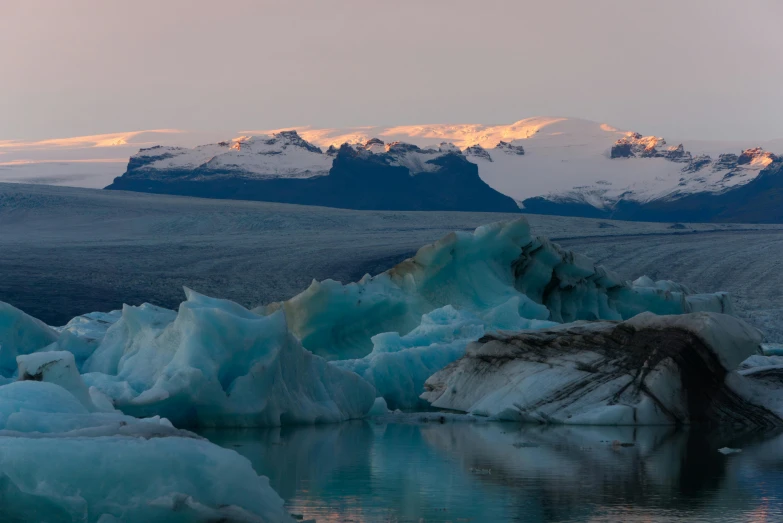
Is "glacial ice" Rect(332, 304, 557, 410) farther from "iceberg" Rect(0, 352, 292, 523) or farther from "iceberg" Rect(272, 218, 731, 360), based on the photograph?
"iceberg" Rect(0, 352, 292, 523)

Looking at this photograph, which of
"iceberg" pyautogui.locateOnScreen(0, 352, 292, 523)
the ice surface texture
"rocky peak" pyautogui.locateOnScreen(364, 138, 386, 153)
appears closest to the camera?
"iceberg" pyautogui.locateOnScreen(0, 352, 292, 523)

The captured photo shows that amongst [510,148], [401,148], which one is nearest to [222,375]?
[401,148]

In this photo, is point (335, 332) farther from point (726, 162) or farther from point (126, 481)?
point (726, 162)

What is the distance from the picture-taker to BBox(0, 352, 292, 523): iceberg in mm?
3846

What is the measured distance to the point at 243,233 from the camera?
3306cm

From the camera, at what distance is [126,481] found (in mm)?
3916

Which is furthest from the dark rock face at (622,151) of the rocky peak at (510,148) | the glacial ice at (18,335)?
the glacial ice at (18,335)

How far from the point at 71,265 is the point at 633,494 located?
64.7 ft

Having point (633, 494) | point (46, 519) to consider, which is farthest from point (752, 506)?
point (46, 519)

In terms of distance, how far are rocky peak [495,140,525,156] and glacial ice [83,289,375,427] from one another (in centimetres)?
8427

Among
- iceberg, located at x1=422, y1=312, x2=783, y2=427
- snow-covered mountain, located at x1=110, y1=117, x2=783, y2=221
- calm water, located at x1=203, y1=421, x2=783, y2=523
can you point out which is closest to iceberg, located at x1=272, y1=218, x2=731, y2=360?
iceberg, located at x1=422, y1=312, x2=783, y2=427

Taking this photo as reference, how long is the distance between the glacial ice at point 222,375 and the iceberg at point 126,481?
10.8 ft

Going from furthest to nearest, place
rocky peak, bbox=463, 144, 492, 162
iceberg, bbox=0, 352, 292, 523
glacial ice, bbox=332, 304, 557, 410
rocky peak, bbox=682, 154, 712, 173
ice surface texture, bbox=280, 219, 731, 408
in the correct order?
rocky peak, bbox=463, 144, 492, 162 → rocky peak, bbox=682, 154, 712, 173 → ice surface texture, bbox=280, 219, 731, 408 → glacial ice, bbox=332, 304, 557, 410 → iceberg, bbox=0, 352, 292, 523

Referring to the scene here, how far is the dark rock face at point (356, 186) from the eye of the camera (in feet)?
229
